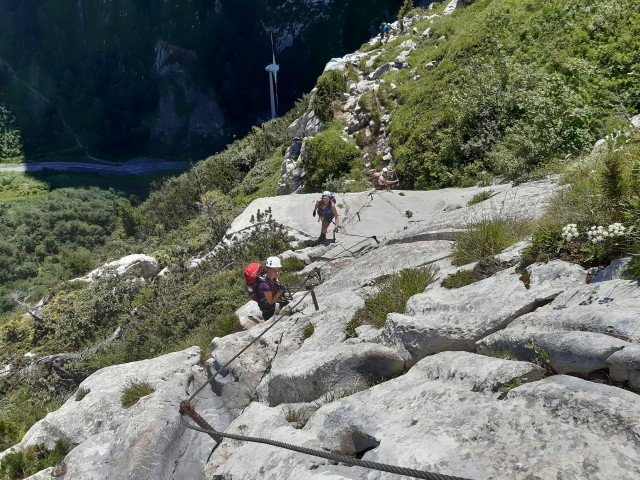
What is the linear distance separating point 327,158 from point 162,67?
80707mm

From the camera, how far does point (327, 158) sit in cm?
2258

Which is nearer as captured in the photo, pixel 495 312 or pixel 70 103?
pixel 495 312

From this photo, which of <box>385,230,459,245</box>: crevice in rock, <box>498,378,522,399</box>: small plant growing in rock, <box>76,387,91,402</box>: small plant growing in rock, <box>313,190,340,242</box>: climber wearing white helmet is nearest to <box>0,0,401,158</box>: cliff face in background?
<box>313,190,340,242</box>: climber wearing white helmet

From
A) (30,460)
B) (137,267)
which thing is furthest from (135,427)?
(137,267)

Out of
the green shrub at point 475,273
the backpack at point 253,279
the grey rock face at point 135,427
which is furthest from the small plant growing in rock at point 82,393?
the green shrub at point 475,273

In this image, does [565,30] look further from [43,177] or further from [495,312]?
[43,177]

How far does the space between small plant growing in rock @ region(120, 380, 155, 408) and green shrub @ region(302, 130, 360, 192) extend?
1564cm

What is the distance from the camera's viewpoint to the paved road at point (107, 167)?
241 ft

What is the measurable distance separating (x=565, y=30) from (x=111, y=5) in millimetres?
107753

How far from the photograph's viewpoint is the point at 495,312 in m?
4.88

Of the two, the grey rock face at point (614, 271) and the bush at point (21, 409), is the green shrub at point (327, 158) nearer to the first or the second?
the bush at point (21, 409)

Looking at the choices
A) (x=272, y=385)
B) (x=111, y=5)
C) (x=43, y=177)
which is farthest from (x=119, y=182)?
(x=272, y=385)

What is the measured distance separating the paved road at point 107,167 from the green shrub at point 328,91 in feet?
161

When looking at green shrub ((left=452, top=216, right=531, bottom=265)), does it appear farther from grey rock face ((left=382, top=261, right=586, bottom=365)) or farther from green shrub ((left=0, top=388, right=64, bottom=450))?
green shrub ((left=0, top=388, right=64, bottom=450))
